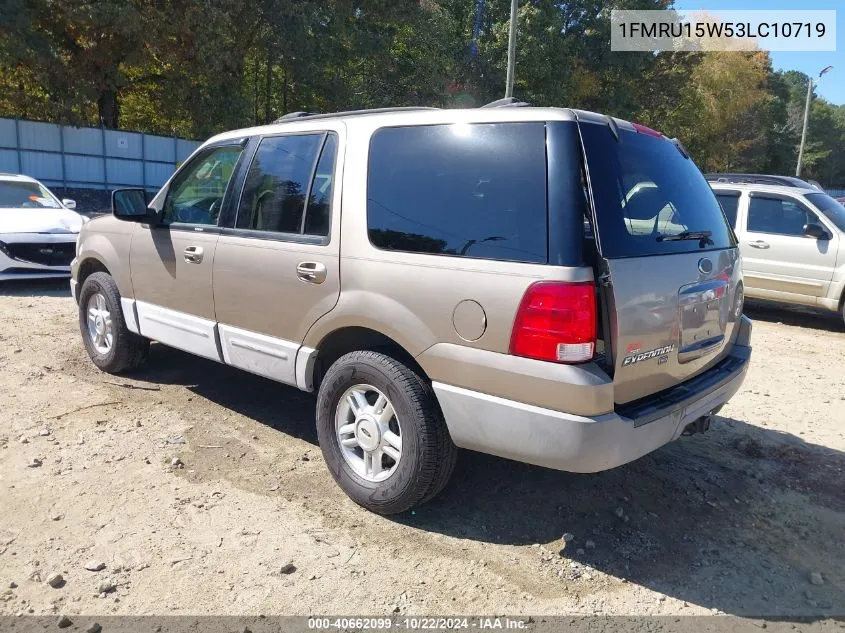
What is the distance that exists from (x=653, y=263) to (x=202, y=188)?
3058 mm

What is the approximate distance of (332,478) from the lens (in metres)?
3.80

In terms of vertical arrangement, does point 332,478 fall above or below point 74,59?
below

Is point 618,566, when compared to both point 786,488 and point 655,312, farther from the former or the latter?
point 786,488

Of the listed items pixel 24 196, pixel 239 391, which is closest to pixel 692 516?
pixel 239 391

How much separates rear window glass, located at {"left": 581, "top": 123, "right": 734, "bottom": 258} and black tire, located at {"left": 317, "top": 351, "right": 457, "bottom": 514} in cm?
108

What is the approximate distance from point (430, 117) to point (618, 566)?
90.0 inches

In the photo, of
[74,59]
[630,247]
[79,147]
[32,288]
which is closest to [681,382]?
[630,247]

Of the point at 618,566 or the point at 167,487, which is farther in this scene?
the point at 167,487

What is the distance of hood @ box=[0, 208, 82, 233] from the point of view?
8867 millimetres

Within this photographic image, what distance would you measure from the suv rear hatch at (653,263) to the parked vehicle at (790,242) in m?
5.68

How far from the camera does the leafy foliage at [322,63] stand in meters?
21.6

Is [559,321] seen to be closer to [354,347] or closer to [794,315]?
[354,347]

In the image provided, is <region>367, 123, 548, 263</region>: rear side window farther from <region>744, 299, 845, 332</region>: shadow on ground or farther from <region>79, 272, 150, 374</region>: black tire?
<region>744, 299, 845, 332</region>: shadow on ground

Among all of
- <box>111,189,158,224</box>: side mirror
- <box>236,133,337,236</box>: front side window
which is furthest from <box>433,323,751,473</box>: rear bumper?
<box>111,189,158,224</box>: side mirror
